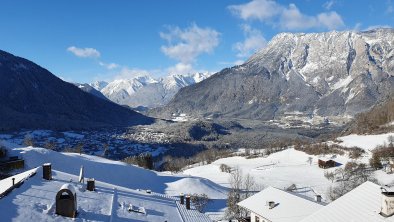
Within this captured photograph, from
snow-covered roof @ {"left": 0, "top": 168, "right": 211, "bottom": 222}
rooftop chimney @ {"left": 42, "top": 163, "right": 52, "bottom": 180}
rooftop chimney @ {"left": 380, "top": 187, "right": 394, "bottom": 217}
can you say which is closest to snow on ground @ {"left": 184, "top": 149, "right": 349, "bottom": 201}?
snow-covered roof @ {"left": 0, "top": 168, "right": 211, "bottom": 222}

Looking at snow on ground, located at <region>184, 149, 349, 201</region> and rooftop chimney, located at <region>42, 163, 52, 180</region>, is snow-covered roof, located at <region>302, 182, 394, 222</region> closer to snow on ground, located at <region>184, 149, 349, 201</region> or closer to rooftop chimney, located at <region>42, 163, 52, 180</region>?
rooftop chimney, located at <region>42, 163, 52, 180</region>

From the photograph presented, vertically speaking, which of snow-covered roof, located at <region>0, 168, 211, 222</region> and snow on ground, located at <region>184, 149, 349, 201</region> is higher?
snow-covered roof, located at <region>0, 168, 211, 222</region>

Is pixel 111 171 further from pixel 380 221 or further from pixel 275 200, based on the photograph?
pixel 380 221

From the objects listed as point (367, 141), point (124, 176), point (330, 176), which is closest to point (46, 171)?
point (124, 176)

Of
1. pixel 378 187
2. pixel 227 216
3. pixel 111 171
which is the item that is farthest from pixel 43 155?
pixel 378 187

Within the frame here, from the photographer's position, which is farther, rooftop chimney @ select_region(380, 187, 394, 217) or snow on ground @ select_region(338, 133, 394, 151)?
snow on ground @ select_region(338, 133, 394, 151)

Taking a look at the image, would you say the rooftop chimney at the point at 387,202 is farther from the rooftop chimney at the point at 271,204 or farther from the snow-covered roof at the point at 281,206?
the rooftop chimney at the point at 271,204

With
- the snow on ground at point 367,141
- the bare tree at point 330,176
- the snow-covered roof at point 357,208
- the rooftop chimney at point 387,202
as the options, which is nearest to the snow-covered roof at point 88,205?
the snow-covered roof at point 357,208
